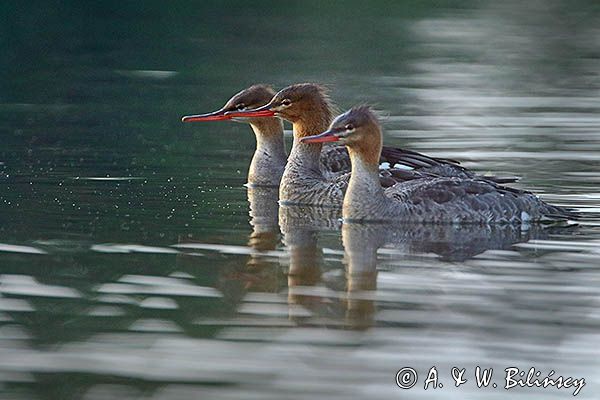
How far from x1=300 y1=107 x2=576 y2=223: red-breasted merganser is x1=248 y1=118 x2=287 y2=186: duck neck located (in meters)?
2.52

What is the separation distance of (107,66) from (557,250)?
14.7 metres

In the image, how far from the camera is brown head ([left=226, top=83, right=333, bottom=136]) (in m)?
15.5

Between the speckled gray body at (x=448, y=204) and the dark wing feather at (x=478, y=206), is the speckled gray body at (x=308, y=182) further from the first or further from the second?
the dark wing feather at (x=478, y=206)

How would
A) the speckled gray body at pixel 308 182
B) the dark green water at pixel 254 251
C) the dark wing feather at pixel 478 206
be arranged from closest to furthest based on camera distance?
the dark green water at pixel 254 251, the dark wing feather at pixel 478 206, the speckled gray body at pixel 308 182

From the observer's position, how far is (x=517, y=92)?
2283cm

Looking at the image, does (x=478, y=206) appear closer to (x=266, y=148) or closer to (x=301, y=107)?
(x=301, y=107)

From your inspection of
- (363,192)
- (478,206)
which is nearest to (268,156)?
(363,192)

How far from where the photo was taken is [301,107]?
15539 millimetres

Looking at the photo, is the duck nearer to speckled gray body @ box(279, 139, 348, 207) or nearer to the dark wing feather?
speckled gray body @ box(279, 139, 348, 207)

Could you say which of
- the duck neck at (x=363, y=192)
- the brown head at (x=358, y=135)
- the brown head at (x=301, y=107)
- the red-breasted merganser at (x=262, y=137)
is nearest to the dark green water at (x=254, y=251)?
the duck neck at (x=363, y=192)

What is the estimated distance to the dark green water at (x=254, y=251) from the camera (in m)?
8.47

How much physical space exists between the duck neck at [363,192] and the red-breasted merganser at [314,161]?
3.23 feet

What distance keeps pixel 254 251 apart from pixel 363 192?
1710mm

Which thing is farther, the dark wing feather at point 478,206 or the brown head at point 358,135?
the brown head at point 358,135
